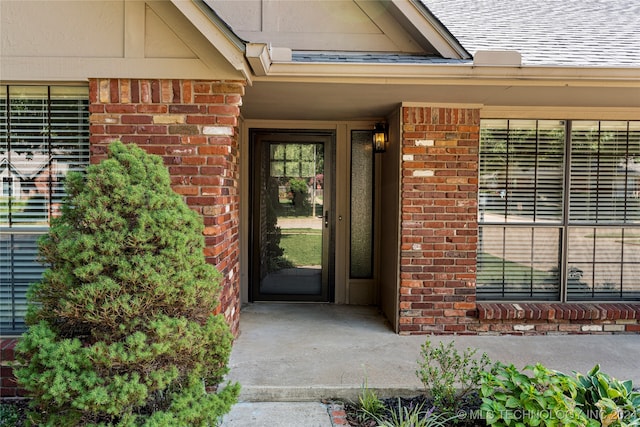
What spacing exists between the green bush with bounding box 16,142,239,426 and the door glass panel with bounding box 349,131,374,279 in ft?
10.7

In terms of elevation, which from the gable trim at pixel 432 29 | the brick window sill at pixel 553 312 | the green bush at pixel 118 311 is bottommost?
the brick window sill at pixel 553 312

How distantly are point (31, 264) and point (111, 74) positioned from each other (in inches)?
61.6

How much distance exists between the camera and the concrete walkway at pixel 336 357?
10.2ft

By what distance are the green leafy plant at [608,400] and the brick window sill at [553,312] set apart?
4.84ft

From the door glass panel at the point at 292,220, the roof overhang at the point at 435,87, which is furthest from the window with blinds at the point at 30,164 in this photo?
the door glass panel at the point at 292,220

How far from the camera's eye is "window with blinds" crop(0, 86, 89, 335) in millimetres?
3242

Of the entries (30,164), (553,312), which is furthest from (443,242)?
(30,164)

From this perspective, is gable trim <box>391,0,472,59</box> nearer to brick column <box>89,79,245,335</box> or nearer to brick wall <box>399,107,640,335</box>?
brick wall <box>399,107,640,335</box>

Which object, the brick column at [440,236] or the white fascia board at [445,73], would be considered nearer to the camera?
the white fascia board at [445,73]

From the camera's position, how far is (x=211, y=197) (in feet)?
10.4

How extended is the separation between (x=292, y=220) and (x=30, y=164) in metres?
2.94

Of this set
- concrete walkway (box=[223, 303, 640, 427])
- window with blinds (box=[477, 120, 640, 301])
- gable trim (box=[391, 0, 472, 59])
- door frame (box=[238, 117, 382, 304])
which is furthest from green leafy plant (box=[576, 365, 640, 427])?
door frame (box=[238, 117, 382, 304])

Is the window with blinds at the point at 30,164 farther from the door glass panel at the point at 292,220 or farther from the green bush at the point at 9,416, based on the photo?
the door glass panel at the point at 292,220

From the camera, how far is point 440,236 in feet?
14.2
